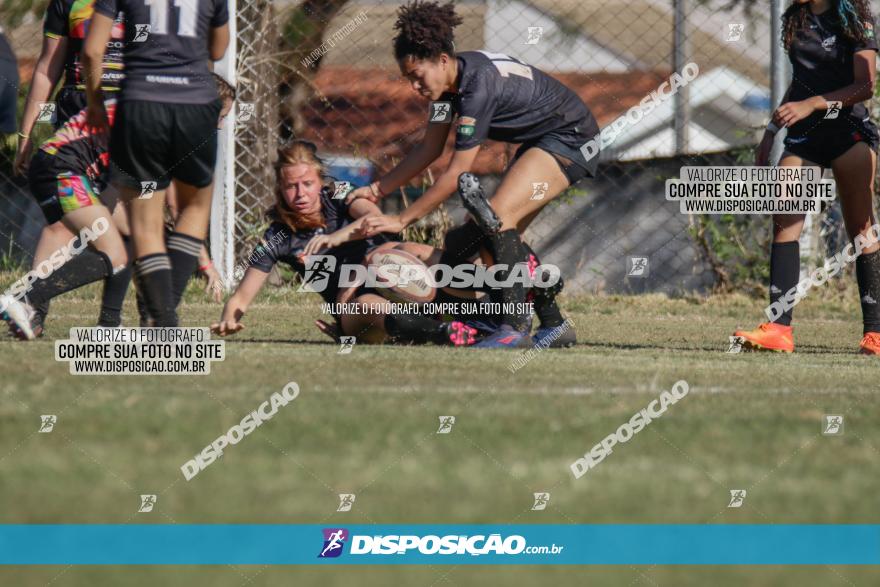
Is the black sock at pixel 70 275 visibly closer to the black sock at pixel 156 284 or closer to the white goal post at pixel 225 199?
the black sock at pixel 156 284

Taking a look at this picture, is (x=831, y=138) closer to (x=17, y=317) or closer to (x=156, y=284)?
(x=156, y=284)

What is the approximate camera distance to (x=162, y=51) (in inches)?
195

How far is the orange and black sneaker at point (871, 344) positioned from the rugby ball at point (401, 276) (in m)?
2.14

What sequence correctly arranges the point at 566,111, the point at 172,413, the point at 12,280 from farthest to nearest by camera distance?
the point at 12,280 < the point at 566,111 < the point at 172,413

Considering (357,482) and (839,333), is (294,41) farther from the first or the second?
(357,482)

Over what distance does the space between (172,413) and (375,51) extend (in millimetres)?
8741

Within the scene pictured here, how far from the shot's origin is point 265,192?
10.4 m

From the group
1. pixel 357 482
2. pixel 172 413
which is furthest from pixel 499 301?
pixel 357 482

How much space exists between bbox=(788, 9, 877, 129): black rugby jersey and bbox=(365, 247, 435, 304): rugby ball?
6.57 feet

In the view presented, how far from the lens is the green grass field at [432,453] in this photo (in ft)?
8.16

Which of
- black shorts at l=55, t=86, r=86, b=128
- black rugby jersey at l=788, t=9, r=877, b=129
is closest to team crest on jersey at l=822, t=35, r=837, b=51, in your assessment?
black rugby jersey at l=788, t=9, r=877, b=129

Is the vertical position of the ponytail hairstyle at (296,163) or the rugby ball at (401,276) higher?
the ponytail hairstyle at (296,163)

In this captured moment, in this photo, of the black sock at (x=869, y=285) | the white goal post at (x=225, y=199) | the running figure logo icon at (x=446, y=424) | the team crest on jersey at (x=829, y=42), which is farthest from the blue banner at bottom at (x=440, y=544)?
the white goal post at (x=225, y=199)

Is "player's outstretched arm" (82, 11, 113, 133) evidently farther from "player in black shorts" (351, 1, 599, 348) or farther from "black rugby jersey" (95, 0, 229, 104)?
"player in black shorts" (351, 1, 599, 348)
